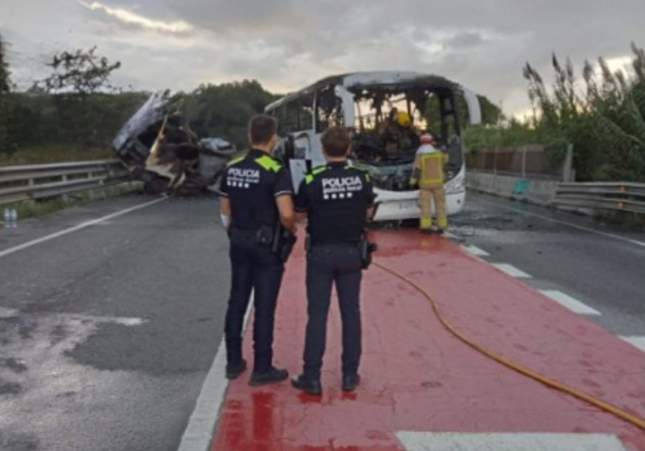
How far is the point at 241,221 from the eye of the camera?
4.93m

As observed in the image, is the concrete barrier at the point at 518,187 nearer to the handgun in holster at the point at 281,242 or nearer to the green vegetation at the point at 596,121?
the green vegetation at the point at 596,121

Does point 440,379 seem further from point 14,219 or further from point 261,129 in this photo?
point 14,219

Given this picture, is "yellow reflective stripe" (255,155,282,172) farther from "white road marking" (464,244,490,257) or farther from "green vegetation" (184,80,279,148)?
"green vegetation" (184,80,279,148)

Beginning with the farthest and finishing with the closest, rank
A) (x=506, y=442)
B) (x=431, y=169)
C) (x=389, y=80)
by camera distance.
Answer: (x=389, y=80) < (x=431, y=169) < (x=506, y=442)

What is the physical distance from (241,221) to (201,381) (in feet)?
3.86

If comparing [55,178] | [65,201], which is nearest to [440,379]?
[65,201]

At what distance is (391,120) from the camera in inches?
547

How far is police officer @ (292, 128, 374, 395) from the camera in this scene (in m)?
4.76

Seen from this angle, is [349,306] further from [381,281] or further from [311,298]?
[381,281]

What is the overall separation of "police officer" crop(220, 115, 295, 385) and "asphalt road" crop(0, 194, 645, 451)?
20.5 inches

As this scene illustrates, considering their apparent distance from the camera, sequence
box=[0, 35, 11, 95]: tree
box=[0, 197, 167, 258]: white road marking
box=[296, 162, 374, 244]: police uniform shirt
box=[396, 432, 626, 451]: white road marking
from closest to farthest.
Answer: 1. box=[396, 432, 626, 451]: white road marking
2. box=[296, 162, 374, 244]: police uniform shirt
3. box=[0, 197, 167, 258]: white road marking
4. box=[0, 35, 11, 95]: tree

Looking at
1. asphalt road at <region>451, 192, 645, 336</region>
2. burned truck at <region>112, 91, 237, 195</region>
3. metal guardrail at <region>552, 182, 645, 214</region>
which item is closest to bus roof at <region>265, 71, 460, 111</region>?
asphalt road at <region>451, 192, 645, 336</region>

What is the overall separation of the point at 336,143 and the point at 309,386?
1600mm

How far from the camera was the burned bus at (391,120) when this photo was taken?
13336 millimetres
